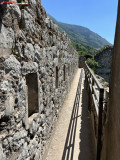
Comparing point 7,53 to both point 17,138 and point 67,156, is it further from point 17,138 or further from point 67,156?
point 67,156

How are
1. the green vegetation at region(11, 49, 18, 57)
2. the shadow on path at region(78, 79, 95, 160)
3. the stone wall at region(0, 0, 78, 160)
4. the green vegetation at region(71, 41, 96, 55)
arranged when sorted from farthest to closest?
the green vegetation at region(71, 41, 96, 55) → the shadow on path at region(78, 79, 95, 160) → the green vegetation at region(11, 49, 18, 57) → the stone wall at region(0, 0, 78, 160)

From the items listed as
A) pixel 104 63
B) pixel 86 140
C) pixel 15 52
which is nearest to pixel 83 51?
pixel 104 63

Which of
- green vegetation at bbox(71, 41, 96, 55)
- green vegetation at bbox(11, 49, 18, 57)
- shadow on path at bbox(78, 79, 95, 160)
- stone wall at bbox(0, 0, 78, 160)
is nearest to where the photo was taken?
stone wall at bbox(0, 0, 78, 160)

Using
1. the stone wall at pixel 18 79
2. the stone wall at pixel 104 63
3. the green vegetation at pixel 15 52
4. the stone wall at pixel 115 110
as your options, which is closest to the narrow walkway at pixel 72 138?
the stone wall at pixel 18 79

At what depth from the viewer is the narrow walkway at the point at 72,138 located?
10.4 ft

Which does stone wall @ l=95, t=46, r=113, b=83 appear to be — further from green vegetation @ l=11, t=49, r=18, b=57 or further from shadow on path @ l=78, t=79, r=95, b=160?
green vegetation @ l=11, t=49, r=18, b=57

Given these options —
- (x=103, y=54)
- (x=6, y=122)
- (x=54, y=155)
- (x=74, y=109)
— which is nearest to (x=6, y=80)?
(x=6, y=122)

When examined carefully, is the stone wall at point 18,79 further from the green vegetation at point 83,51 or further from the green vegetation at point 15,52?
the green vegetation at point 83,51

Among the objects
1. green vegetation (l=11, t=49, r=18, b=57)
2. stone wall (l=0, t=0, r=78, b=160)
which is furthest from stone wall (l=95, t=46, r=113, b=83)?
green vegetation (l=11, t=49, r=18, b=57)

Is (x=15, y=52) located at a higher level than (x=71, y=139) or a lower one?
higher

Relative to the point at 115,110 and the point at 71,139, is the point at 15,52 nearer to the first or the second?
the point at 115,110

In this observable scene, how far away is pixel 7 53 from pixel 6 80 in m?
0.35

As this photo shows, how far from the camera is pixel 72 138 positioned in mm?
3791

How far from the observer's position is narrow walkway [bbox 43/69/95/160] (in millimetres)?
3184
